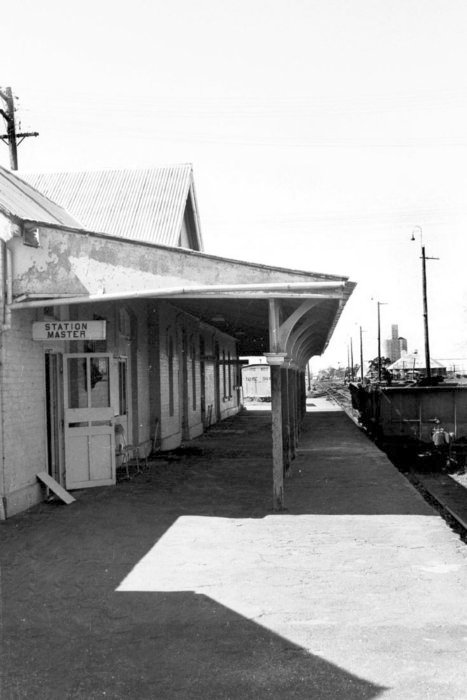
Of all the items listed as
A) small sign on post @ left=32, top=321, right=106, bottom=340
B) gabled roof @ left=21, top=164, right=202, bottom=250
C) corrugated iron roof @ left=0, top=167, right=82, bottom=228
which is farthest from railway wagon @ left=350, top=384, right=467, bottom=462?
gabled roof @ left=21, top=164, right=202, bottom=250

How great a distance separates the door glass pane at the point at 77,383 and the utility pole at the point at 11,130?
38.4 feet

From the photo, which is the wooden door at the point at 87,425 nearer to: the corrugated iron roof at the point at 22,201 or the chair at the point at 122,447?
the chair at the point at 122,447

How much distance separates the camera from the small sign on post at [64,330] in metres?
9.31

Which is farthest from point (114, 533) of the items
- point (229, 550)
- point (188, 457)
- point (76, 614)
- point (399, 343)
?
point (399, 343)

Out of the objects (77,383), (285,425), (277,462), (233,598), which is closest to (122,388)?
(77,383)

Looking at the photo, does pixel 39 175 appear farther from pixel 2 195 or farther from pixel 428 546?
pixel 428 546

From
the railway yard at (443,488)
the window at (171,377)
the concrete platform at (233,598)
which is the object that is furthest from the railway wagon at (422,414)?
the window at (171,377)

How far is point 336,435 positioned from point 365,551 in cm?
1357

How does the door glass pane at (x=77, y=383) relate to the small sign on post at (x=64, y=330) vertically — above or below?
below

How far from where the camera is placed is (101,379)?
10.9 metres

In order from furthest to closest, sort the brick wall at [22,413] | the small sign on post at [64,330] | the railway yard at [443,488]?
the railway yard at [443,488], the small sign on post at [64,330], the brick wall at [22,413]

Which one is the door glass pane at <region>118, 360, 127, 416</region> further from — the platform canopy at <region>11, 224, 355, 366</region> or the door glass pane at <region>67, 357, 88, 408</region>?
the platform canopy at <region>11, 224, 355, 366</region>

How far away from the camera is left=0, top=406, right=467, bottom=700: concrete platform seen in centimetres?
403

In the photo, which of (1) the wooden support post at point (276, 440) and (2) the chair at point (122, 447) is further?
(2) the chair at point (122, 447)
